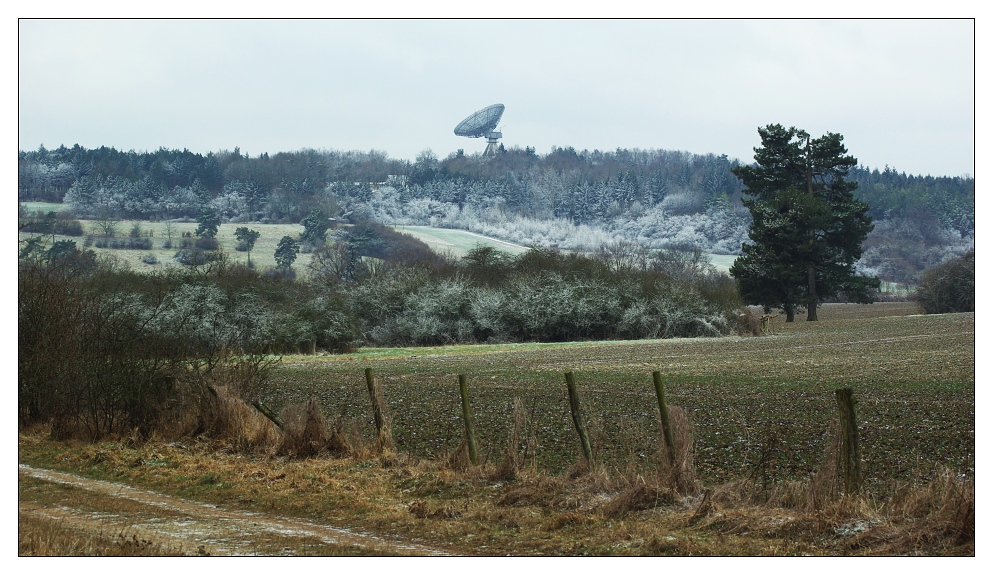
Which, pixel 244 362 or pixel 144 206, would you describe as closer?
pixel 244 362

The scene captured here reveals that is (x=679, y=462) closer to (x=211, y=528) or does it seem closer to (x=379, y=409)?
(x=211, y=528)

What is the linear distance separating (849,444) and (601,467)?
2858 mm

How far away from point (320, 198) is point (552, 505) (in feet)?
491

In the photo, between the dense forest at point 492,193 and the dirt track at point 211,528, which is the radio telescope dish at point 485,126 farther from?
the dirt track at point 211,528

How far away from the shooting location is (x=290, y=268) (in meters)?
120

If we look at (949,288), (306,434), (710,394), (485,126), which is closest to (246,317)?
(710,394)

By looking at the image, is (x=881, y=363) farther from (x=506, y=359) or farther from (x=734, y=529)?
(x=734, y=529)

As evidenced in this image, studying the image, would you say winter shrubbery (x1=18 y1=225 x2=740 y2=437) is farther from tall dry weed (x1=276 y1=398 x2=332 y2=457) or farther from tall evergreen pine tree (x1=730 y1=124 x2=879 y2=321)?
tall evergreen pine tree (x1=730 y1=124 x2=879 y2=321)

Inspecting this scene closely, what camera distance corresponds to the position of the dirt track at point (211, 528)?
903 centimetres

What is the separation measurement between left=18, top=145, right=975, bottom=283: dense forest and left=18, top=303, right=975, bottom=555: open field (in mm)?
96697

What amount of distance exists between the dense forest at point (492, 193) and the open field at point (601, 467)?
317 ft

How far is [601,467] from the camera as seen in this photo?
36.3ft

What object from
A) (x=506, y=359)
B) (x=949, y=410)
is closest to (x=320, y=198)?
(x=506, y=359)

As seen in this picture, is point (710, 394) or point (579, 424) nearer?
point (579, 424)
